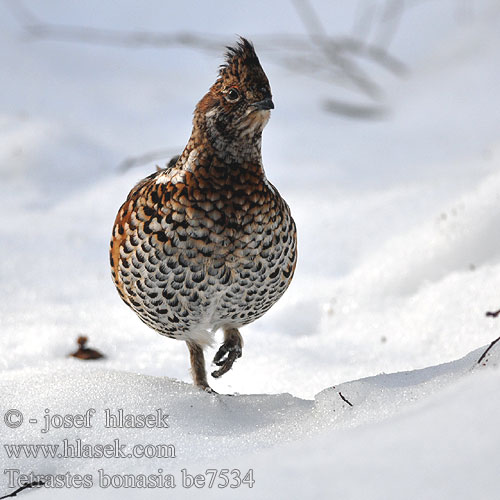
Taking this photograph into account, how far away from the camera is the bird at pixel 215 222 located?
9.22 ft

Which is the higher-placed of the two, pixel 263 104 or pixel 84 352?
pixel 263 104

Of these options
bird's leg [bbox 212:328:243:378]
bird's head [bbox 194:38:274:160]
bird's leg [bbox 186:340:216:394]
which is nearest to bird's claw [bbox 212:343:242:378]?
bird's leg [bbox 212:328:243:378]

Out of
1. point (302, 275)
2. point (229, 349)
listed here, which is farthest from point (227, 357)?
point (302, 275)

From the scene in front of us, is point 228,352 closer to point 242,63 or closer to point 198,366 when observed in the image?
point 198,366

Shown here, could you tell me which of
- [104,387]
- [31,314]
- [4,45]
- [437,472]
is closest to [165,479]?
[437,472]

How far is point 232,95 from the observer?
9.24 feet

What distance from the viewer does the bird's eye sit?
280cm

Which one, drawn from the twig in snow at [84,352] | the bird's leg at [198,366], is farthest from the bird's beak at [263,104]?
the twig in snow at [84,352]

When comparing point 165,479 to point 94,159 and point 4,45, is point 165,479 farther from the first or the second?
point 4,45

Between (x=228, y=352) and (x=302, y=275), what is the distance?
1.68 metres

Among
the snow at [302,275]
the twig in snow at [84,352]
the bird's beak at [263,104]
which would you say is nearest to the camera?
the snow at [302,275]

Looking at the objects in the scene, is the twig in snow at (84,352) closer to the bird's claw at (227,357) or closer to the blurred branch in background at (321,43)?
the bird's claw at (227,357)

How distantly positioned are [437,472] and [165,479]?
743 millimetres

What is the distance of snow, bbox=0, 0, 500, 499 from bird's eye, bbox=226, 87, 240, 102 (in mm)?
1119
